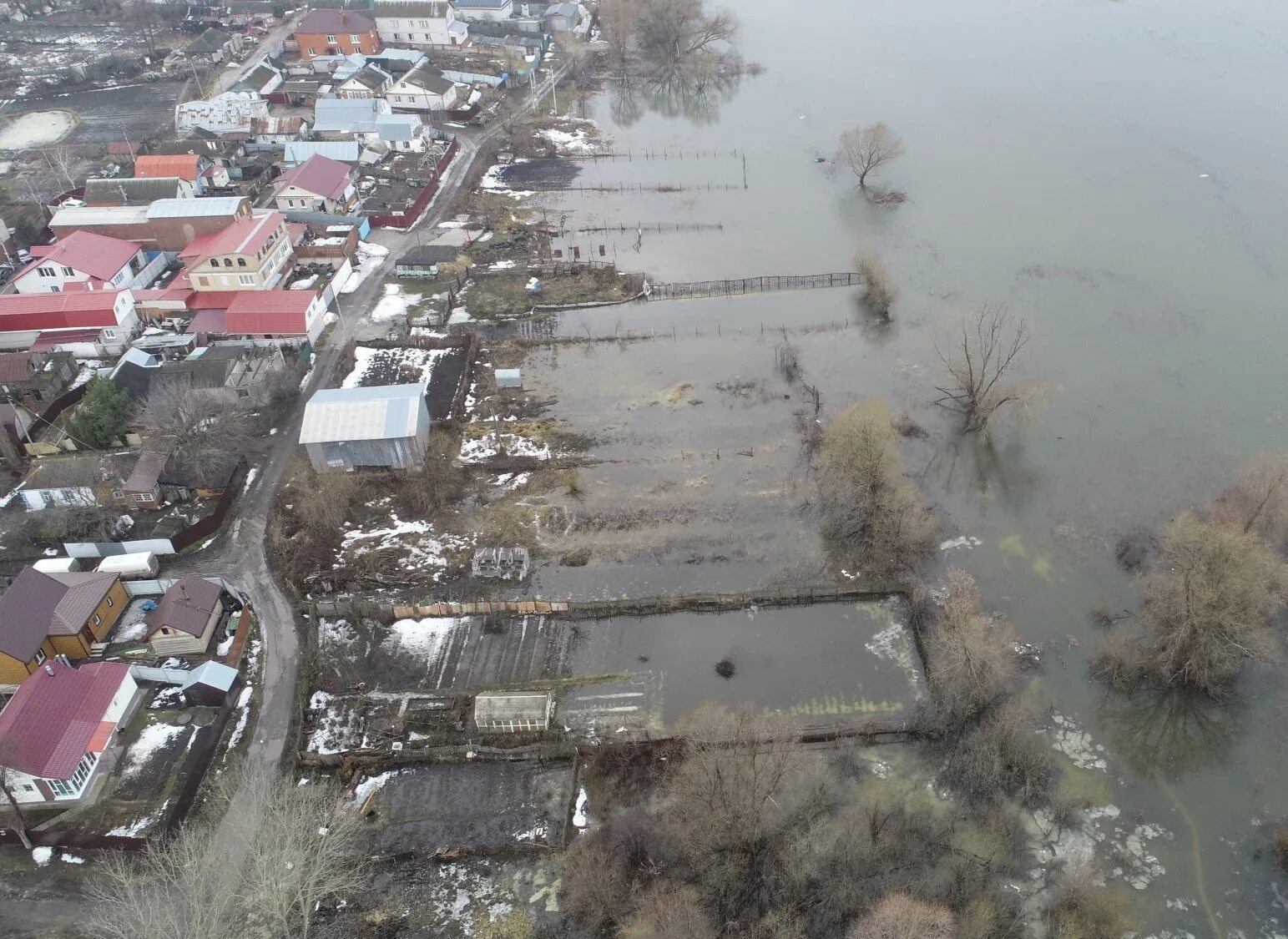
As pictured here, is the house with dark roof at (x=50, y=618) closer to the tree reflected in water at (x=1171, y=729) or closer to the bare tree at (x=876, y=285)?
the tree reflected in water at (x=1171, y=729)

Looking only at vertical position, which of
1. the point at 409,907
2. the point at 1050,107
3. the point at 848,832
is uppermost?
the point at 1050,107

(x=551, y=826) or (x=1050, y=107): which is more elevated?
(x=1050, y=107)

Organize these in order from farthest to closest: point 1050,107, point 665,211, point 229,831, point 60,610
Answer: point 1050,107, point 665,211, point 60,610, point 229,831

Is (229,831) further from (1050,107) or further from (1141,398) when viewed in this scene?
(1050,107)

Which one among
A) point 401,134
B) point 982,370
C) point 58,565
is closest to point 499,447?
point 58,565

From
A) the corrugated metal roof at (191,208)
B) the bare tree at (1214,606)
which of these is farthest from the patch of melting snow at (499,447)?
the corrugated metal roof at (191,208)

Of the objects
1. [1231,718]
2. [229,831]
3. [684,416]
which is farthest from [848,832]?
[684,416]

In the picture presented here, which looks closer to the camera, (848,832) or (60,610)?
(848,832)
